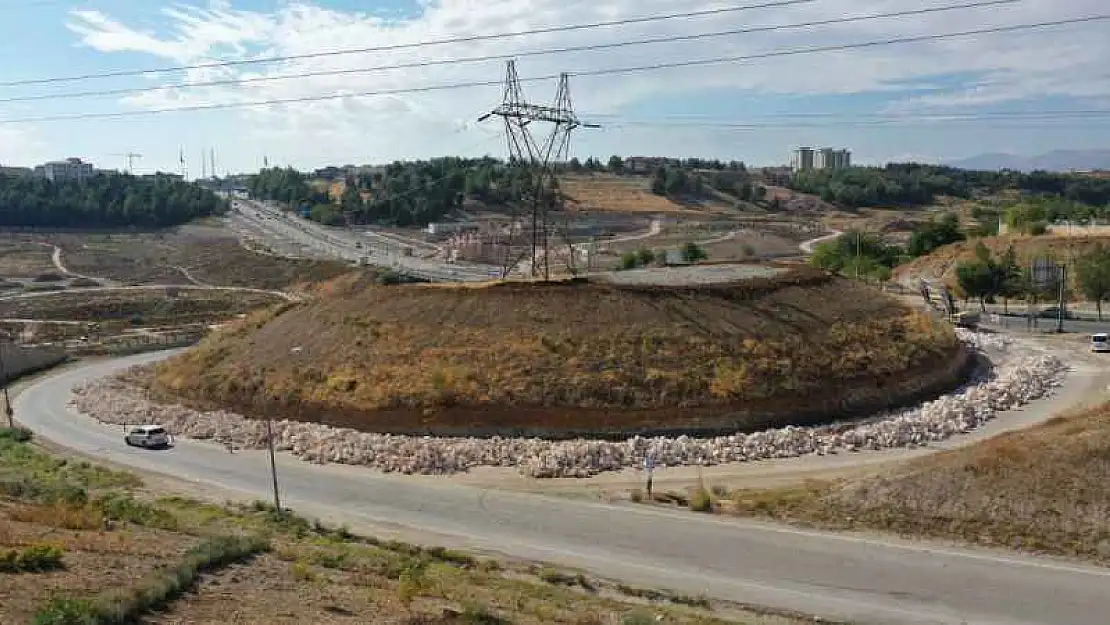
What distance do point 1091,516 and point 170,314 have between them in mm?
81003

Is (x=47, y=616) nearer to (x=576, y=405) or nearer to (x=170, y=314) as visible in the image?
(x=576, y=405)

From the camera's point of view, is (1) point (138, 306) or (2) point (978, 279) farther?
(1) point (138, 306)

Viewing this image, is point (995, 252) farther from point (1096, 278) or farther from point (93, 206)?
point (93, 206)

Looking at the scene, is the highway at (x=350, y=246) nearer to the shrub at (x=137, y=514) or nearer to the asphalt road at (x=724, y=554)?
the asphalt road at (x=724, y=554)

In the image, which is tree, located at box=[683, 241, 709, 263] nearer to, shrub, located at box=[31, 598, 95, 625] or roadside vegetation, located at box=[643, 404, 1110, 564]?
roadside vegetation, located at box=[643, 404, 1110, 564]

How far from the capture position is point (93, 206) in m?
165

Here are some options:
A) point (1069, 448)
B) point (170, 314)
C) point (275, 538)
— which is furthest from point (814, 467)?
point (170, 314)

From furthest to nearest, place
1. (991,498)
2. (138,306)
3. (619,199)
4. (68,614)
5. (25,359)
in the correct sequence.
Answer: (619,199) < (138,306) < (25,359) < (991,498) < (68,614)

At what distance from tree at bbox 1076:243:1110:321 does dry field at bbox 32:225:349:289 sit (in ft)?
239

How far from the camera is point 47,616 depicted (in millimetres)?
13711

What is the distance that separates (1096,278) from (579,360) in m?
48.8

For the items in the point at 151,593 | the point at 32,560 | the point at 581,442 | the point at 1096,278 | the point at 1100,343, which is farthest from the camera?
the point at 1096,278

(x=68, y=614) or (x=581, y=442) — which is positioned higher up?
(x=68, y=614)

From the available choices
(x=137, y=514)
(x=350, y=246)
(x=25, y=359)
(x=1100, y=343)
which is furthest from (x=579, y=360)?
(x=350, y=246)
